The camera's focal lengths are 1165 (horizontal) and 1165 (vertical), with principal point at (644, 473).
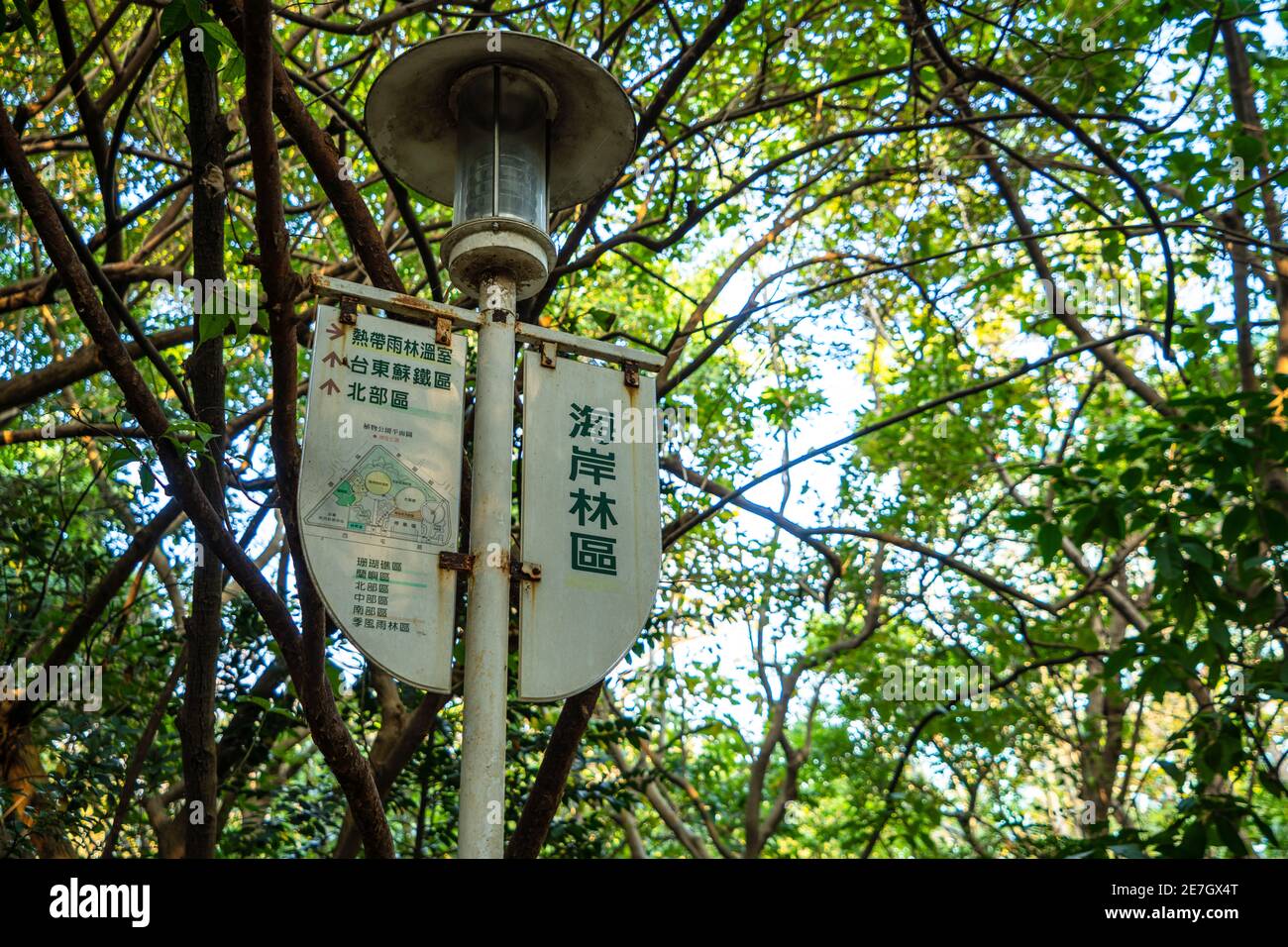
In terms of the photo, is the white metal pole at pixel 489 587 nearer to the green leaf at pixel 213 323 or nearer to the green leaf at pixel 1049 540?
the green leaf at pixel 213 323

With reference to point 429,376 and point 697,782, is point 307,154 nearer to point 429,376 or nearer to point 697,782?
point 429,376

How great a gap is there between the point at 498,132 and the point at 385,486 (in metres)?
0.95

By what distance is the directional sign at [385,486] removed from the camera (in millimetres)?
2289

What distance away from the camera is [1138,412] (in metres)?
8.02

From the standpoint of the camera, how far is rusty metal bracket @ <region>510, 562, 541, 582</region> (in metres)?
2.45

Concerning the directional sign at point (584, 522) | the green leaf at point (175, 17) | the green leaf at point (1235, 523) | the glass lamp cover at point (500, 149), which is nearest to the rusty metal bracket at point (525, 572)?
the directional sign at point (584, 522)

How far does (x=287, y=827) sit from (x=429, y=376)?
178 inches

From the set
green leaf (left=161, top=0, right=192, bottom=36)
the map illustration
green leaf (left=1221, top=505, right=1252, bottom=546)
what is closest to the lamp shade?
green leaf (left=161, top=0, right=192, bottom=36)

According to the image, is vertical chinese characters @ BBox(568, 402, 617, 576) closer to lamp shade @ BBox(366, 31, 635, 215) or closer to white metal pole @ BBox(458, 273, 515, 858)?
white metal pole @ BBox(458, 273, 515, 858)

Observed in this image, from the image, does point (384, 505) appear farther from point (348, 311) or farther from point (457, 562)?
point (348, 311)

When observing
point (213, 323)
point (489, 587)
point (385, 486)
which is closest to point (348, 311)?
point (213, 323)

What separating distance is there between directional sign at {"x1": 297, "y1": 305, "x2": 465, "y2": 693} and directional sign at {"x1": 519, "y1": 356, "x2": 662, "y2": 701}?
17 cm
